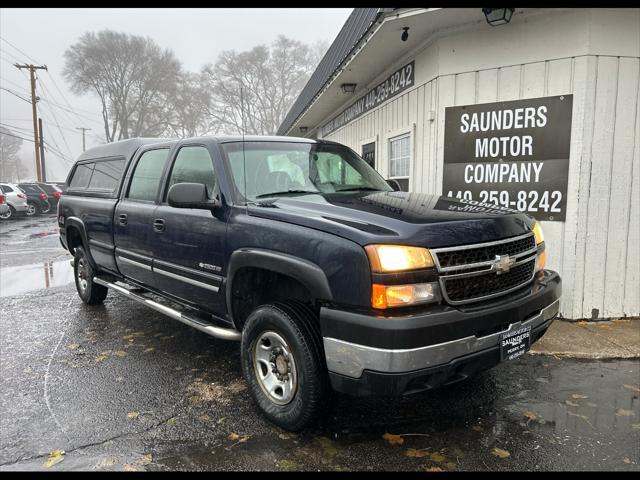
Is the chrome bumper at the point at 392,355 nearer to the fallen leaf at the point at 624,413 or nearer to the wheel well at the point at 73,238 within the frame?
the fallen leaf at the point at 624,413

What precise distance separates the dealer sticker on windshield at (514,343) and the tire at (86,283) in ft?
16.7

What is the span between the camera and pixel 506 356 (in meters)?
2.75

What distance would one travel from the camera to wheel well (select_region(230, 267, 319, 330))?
3086 mm

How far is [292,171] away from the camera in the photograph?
3768 mm

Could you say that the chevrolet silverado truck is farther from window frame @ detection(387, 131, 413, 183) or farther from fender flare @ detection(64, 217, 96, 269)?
window frame @ detection(387, 131, 413, 183)

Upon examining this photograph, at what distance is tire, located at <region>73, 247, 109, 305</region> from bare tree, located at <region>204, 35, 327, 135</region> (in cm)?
4140

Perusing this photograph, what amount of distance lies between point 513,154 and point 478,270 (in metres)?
3.20

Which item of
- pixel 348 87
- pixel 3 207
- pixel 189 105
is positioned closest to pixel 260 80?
pixel 189 105

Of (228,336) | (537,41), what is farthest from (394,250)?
(537,41)

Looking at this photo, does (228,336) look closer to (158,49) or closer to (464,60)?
(464,60)

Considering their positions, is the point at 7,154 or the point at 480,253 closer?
the point at 480,253

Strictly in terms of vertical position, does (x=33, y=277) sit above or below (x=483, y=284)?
below

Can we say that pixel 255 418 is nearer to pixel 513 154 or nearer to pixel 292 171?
pixel 292 171
